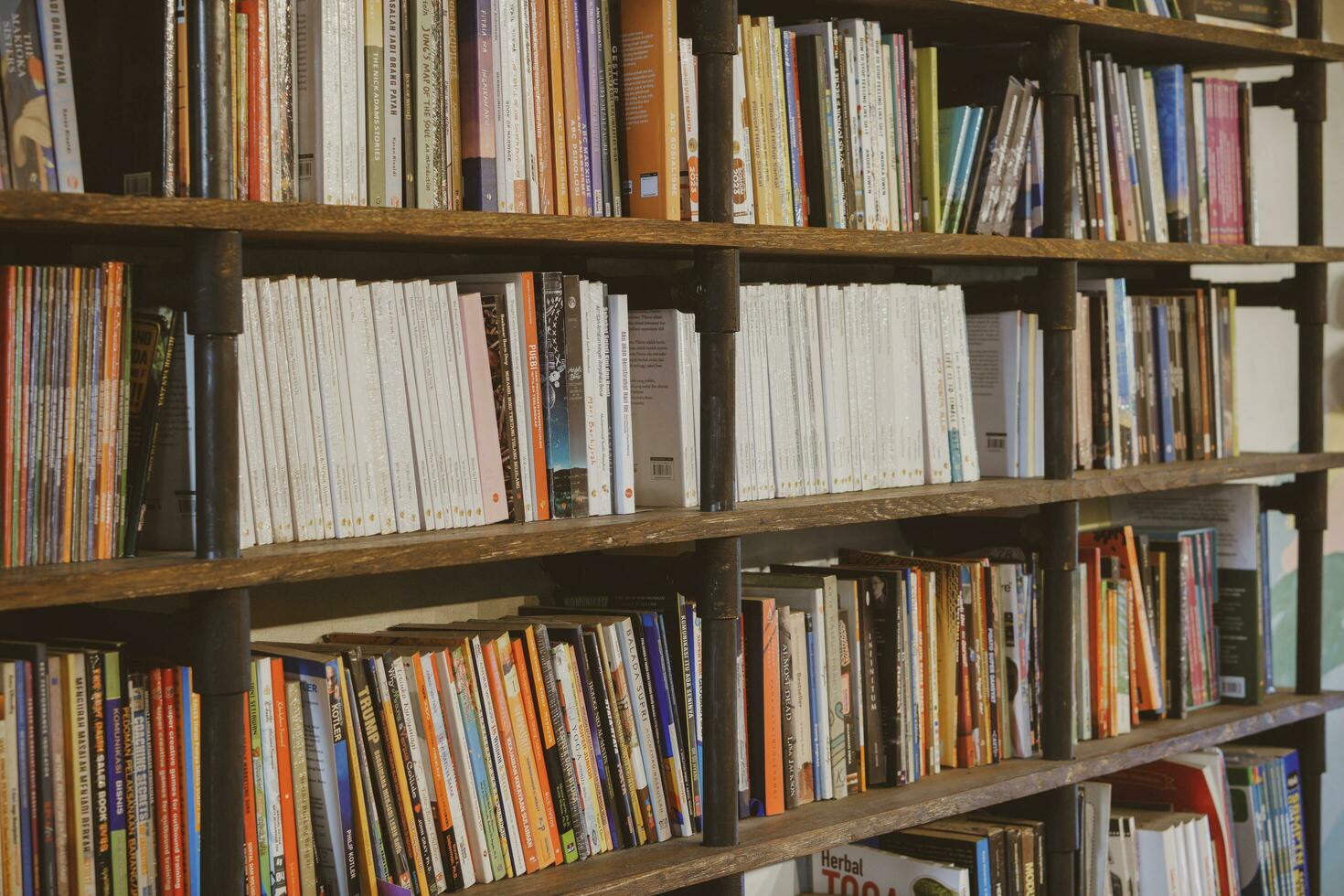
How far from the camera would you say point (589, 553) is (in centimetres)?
192

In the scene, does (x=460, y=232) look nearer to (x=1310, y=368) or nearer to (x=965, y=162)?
(x=965, y=162)

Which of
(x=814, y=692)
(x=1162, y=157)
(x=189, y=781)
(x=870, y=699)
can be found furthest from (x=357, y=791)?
(x=1162, y=157)

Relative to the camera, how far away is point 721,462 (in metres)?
1.69

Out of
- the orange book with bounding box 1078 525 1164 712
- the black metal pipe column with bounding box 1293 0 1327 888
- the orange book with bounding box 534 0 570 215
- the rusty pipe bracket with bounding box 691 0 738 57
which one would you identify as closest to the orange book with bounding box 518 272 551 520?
the orange book with bounding box 534 0 570 215

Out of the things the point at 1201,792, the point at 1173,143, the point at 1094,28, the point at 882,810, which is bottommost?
the point at 1201,792

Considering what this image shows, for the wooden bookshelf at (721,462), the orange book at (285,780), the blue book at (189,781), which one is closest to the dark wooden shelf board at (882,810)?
the wooden bookshelf at (721,462)

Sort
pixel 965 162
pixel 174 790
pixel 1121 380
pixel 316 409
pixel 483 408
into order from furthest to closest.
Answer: pixel 1121 380, pixel 965 162, pixel 483 408, pixel 316 409, pixel 174 790

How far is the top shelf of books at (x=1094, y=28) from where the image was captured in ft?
6.39

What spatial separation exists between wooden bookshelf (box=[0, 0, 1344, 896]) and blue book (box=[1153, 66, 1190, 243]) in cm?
6

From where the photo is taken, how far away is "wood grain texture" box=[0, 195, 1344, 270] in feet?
4.11

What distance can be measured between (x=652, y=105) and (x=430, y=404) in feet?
1.43

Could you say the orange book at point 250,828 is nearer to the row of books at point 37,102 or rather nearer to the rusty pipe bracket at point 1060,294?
the row of books at point 37,102

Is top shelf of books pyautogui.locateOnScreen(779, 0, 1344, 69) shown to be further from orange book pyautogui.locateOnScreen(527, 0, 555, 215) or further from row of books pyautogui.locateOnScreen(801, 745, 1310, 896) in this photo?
row of books pyautogui.locateOnScreen(801, 745, 1310, 896)

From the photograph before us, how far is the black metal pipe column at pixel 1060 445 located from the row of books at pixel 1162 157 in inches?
3.9
